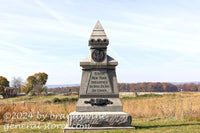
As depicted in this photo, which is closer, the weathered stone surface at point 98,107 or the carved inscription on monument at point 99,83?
the weathered stone surface at point 98,107

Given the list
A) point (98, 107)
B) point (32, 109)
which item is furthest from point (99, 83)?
point (32, 109)

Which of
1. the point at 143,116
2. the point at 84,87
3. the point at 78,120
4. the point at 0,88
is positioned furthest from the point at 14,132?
the point at 0,88

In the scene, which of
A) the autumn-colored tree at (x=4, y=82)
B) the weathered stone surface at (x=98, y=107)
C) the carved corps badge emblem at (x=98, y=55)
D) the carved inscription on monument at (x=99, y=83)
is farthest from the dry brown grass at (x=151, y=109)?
the autumn-colored tree at (x=4, y=82)

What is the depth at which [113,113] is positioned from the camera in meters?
7.83

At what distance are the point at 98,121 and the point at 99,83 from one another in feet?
5.02

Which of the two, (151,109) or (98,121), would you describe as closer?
(98,121)

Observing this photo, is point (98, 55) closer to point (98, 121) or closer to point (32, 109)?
point (98, 121)

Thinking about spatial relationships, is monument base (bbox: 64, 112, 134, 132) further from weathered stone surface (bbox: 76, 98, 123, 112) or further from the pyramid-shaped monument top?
the pyramid-shaped monument top

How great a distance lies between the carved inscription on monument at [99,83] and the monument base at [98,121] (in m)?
1.06

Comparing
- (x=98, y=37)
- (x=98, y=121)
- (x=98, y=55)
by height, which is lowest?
(x=98, y=121)

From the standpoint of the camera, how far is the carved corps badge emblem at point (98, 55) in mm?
8578

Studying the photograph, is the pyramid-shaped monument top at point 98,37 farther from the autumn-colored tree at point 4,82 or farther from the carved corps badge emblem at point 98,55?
the autumn-colored tree at point 4,82

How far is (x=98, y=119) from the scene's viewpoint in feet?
25.2

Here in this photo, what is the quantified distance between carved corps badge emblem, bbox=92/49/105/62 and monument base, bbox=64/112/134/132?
7.16 ft
